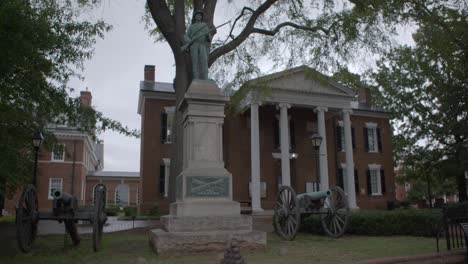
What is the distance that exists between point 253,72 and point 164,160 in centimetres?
1189

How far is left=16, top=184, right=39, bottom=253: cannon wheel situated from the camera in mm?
7727

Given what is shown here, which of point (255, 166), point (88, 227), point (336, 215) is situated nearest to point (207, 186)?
point (336, 215)

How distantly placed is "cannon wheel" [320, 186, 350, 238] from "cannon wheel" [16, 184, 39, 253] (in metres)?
7.11

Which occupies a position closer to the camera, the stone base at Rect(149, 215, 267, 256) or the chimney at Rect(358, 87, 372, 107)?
the stone base at Rect(149, 215, 267, 256)

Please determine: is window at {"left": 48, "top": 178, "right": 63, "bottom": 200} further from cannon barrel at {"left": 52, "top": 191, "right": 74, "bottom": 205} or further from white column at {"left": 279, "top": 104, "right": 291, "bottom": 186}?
cannon barrel at {"left": 52, "top": 191, "right": 74, "bottom": 205}

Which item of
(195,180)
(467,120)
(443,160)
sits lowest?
(195,180)

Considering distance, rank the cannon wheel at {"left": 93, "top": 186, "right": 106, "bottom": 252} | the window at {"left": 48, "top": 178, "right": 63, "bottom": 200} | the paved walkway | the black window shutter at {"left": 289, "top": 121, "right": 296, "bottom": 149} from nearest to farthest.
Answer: the cannon wheel at {"left": 93, "top": 186, "right": 106, "bottom": 252} < the paved walkway < the black window shutter at {"left": 289, "top": 121, "right": 296, "bottom": 149} < the window at {"left": 48, "top": 178, "right": 63, "bottom": 200}

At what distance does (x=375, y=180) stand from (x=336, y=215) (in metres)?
22.7

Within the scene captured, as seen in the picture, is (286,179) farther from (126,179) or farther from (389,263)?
(126,179)

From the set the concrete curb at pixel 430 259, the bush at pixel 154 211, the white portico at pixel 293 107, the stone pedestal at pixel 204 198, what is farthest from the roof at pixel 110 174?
the concrete curb at pixel 430 259

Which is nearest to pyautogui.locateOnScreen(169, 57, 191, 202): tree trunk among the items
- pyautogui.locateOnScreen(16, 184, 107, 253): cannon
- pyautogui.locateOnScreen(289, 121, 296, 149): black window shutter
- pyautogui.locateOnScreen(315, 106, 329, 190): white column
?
pyautogui.locateOnScreen(16, 184, 107, 253): cannon

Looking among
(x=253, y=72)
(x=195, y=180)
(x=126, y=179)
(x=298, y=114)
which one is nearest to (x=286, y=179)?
(x=298, y=114)

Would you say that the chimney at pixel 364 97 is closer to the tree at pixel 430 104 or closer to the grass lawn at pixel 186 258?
the tree at pixel 430 104

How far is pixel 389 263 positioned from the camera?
6.32 m
